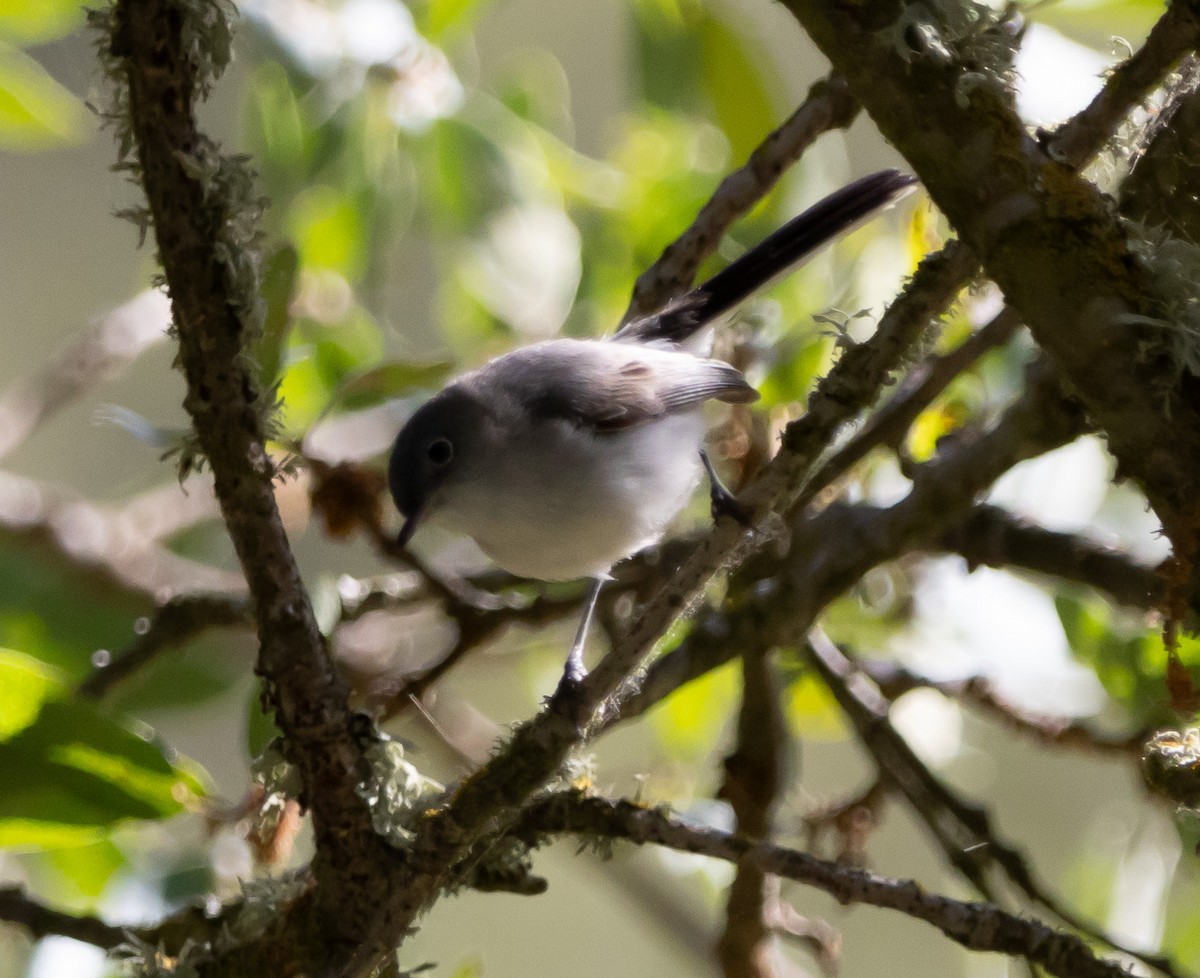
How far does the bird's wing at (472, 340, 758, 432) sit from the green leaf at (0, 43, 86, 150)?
766 millimetres

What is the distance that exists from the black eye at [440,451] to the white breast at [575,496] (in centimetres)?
5

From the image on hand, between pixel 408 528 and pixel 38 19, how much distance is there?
0.91 m

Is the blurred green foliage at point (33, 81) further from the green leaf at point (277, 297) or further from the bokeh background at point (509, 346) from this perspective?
the green leaf at point (277, 297)

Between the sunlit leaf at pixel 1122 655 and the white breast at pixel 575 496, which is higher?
the white breast at pixel 575 496

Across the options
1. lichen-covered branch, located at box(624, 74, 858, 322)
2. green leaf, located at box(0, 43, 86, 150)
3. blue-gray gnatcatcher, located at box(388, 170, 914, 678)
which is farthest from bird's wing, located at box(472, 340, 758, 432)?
green leaf, located at box(0, 43, 86, 150)

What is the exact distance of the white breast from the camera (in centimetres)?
185

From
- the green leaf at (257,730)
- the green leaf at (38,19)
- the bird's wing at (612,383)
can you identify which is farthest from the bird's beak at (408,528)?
the green leaf at (38,19)

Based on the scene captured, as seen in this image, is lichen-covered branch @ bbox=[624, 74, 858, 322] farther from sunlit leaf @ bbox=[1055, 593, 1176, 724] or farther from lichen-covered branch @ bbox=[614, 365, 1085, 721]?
sunlit leaf @ bbox=[1055, 593, 1176, 724]

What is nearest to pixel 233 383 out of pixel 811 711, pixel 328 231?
pixel 328 231

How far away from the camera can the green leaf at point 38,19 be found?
68.8 inches

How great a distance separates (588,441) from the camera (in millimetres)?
1991

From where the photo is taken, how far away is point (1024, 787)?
285cm

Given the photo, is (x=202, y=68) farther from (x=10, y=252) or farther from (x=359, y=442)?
(x=10, y=252)

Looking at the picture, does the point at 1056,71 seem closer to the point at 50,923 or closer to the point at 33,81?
the point at 33,81
